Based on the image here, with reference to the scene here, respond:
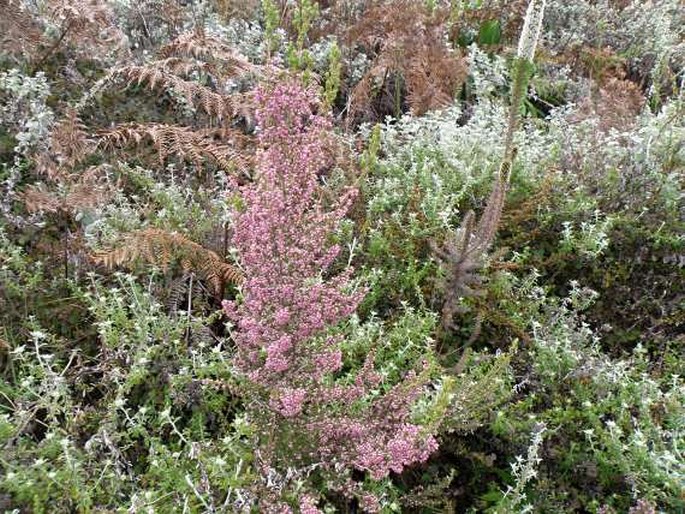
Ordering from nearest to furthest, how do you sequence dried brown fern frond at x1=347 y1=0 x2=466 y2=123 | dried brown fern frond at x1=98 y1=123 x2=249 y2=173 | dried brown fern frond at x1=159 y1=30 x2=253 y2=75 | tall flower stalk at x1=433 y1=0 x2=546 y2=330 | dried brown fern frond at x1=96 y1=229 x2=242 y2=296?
1. tall flower stalk at x1=433 y1=0 x2=546 y2=330
2. dried brown fern frond at x1=96 y1=229 x2=242 y2=296
3. dried brown fern frond at x1=98 y1=123 x2=249 y2=173
4. dried brown fern frond at x1=159 y1=30 x2=253 y2=75
5. dried brown fern frond at x1=347 y1=0 x2=466 y2=123

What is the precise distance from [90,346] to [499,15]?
430 cm

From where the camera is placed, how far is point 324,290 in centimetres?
194

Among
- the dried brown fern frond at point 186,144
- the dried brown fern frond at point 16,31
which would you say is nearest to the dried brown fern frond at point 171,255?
the dried brown fern frond at point 186,144

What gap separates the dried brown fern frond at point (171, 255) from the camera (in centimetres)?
254

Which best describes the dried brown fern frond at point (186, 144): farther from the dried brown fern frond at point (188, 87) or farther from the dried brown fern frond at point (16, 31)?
the dried brown fern frond at point (16, 31)

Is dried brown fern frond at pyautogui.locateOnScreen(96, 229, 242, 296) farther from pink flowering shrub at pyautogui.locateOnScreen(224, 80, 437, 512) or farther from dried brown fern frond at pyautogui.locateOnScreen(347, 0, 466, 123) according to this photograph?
dried brown fern frond at pyautogui.locateOnScreen(347, 0, 466, 123)

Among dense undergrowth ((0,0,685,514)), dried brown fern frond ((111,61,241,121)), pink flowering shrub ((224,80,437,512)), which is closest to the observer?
pink flowering shrub ((224,80,437,512))

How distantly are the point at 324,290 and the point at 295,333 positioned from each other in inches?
6.3

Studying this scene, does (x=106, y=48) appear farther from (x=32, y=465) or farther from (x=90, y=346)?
(x=32, y=465)

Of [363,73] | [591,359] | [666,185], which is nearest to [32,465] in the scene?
[591,359]

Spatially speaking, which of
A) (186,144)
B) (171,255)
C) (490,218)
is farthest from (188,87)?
(490,218)

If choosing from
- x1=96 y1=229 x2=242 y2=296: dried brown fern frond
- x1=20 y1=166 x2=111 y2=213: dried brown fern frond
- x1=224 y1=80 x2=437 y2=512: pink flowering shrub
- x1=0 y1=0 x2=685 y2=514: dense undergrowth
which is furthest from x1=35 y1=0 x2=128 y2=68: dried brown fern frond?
x1=224 y1=80 x2=437 y2=512: pink flowering shrub

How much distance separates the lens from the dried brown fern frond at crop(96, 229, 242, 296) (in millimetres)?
2537

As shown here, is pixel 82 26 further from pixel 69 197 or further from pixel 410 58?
pixel 410 58
